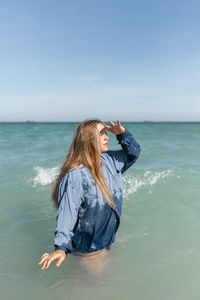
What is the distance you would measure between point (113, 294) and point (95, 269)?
1.08ft

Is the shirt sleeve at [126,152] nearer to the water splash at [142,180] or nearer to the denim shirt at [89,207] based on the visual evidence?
the denim shirt at [89,207]

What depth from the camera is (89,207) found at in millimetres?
2449

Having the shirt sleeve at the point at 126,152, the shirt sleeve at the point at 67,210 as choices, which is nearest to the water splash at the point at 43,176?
the shirt sleeve at the point at 126,152

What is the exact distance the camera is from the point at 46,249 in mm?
3992

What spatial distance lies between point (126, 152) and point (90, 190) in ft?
2.07

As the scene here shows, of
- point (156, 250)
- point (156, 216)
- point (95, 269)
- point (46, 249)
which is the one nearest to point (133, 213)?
point (156, 216)

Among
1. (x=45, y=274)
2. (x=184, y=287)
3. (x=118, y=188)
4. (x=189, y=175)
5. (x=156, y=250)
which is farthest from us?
(x=189, y=175)

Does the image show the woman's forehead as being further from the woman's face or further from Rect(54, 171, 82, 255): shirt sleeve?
Rect(54, 171, 82, 255): shirt sleeve

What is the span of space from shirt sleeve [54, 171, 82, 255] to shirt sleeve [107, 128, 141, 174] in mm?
610

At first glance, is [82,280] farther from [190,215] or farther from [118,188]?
[190,215]

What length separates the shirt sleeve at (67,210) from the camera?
2.15 m

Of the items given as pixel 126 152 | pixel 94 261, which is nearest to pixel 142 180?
pixel 94 261

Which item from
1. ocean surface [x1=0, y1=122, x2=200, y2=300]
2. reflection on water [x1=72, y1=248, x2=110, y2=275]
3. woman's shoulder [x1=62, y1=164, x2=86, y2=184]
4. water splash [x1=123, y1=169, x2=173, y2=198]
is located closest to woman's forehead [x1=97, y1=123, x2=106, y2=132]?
woman's shoulder [x1=62, y1=164, x2=86, y2=184]

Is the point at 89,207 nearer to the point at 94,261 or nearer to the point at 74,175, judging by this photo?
the point at 74,175
